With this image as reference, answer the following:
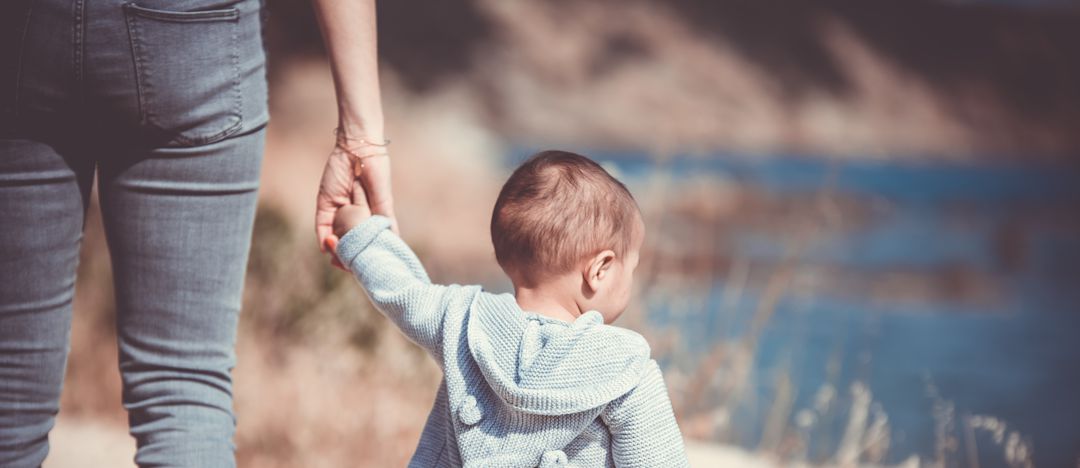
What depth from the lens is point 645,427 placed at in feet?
4.76

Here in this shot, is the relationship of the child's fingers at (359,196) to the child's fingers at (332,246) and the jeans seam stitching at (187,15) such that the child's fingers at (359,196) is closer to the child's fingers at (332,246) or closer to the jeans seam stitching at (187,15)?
the child's fingers at (332,246)

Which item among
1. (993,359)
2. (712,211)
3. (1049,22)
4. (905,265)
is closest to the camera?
(993,359)

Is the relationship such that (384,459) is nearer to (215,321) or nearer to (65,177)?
(215,321)

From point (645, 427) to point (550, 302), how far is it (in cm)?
23

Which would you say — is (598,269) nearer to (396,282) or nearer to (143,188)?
(396,282)

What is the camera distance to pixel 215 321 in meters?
1.50

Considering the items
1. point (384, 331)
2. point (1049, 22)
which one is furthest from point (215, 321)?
point (1049, 22)

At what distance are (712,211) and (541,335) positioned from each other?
7424 millimetres

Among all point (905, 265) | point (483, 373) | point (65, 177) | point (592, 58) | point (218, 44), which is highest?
point (218, 44)

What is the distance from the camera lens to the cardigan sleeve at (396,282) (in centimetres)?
155

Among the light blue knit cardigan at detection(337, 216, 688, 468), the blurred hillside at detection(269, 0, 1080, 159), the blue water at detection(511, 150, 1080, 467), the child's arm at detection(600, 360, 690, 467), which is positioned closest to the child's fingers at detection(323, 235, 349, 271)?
the light blue knit cardigan at detection(337, 216, 688, 468)

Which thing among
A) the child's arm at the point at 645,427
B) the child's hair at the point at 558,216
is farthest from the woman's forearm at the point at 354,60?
the child's arm at the point at 645,427

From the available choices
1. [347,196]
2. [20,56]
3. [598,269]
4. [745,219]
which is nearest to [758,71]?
[745,219]

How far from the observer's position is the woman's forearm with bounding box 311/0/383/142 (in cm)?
156
